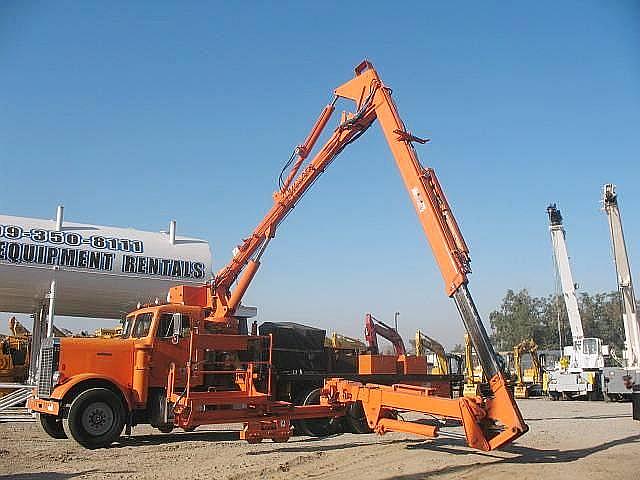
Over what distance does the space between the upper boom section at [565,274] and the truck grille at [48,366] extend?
2383cm

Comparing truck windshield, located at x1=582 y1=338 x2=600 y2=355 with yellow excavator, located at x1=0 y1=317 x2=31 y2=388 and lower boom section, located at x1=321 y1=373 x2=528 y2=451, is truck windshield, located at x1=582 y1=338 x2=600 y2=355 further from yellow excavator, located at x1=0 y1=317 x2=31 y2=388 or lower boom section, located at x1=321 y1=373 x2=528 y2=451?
yellow excavator, located at x1=0 y1=317 x2=31 y2=388

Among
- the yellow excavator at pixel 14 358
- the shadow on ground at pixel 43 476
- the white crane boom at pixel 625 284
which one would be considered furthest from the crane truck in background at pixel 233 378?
the white crane boom at pixel 625 284

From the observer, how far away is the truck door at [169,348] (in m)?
13.6

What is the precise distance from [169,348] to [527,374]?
2924 centimetres

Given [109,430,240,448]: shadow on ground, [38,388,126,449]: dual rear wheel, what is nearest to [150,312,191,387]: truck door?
[38,388,126,449]: dual rear wheel

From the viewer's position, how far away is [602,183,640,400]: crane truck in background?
27.0 meters

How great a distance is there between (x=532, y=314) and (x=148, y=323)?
68.1 m

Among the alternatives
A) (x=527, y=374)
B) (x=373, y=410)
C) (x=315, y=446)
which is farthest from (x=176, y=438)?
(x=527, y=374)

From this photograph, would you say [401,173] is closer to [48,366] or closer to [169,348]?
[169,348]

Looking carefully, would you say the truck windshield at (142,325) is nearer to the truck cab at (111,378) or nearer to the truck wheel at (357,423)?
the truck cab at (111,378)

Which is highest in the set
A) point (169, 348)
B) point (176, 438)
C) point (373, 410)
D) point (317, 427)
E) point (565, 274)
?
point (565, 274)

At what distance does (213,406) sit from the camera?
40.9 feet

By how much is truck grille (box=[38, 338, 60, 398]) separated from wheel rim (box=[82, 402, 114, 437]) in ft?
3.37

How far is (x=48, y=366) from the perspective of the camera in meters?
13.3
